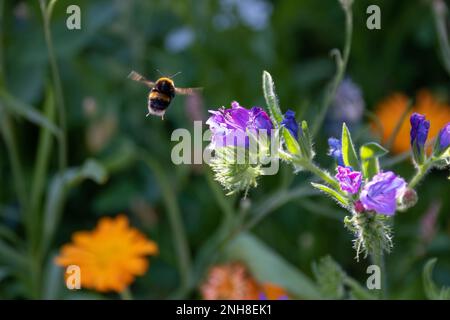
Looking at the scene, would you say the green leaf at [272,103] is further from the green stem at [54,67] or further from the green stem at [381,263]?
the green stem at [54,67]

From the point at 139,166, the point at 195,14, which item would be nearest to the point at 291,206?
the point at 139,166

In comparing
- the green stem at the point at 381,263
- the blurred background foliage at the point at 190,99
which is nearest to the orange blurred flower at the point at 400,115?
the blurred background foliage at the point at 190,99

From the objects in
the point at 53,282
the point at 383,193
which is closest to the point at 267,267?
the point at 53,282

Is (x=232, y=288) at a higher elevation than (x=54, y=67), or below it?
below

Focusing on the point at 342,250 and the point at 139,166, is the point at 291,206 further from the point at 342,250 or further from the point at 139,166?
the point at 139,166

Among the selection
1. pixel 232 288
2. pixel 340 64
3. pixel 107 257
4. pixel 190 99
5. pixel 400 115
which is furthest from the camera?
pixel 400 115

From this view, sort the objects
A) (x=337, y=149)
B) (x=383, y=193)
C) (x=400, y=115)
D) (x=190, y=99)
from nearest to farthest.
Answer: (x=383, y=193)
(x=337, y=149)
(x=190, y=99)
(x=400, y=115)

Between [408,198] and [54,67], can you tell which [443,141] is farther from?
[54,67]
